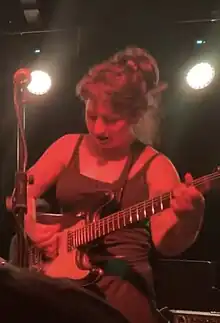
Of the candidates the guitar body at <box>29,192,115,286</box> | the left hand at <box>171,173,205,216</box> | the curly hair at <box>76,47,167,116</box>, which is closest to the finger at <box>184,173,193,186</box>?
the left hand at <box>171,173,205,216</box>

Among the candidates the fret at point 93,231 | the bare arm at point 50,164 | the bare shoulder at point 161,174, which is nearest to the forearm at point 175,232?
the bare shoulder at point 161,174

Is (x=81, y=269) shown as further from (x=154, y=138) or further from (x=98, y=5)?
(x=98, y=5)

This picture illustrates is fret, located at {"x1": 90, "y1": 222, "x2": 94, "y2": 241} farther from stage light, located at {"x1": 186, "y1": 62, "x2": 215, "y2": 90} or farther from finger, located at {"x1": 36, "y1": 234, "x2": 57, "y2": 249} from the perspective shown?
stage light, located at {"x1": 186, "y1": 62, "x2": 215, "y2": 90}

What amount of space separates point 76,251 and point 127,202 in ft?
0.80

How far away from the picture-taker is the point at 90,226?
1688mm

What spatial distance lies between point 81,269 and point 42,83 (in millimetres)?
803

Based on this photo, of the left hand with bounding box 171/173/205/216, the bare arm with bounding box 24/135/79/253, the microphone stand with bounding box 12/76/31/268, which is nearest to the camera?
the microphone stand with bounding box 12/76/31/268

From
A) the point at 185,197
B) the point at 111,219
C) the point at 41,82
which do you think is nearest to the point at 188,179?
the point at 185,197

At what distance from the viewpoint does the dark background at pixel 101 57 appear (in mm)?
1934

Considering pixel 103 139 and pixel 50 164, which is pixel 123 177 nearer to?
pixel 103 139

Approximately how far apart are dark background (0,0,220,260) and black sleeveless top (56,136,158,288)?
0.17m

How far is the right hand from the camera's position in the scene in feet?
5.75

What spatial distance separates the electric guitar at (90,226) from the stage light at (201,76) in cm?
44

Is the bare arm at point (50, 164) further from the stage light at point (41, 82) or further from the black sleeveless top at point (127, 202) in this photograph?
the stage light at point (41, 82)
